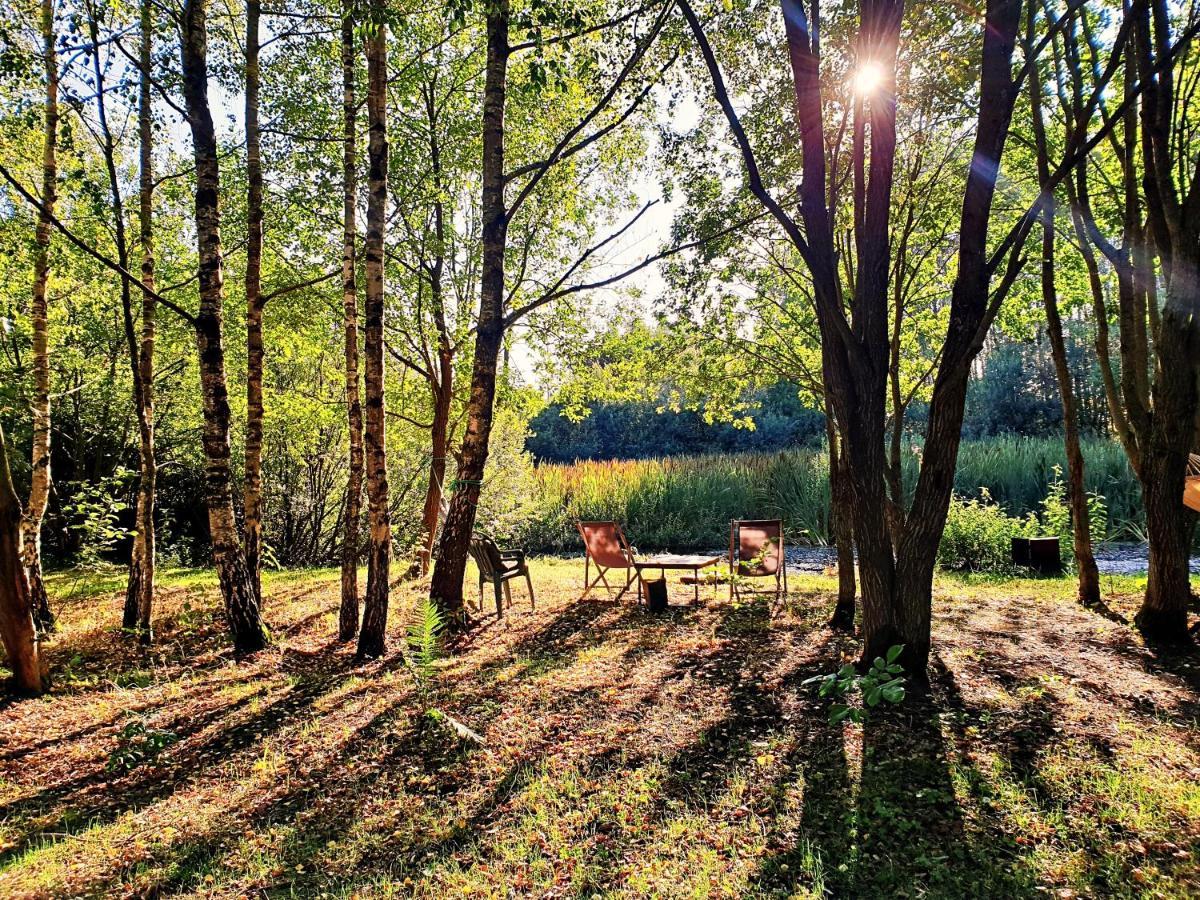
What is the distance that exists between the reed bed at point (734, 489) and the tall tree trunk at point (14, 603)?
28.3 ft

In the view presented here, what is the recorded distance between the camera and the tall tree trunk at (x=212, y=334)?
4.58 metres

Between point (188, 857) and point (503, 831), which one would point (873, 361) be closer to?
point (503, 831)

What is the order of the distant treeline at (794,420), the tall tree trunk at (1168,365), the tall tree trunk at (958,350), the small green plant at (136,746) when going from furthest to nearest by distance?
the distant treeline at (794,420)
the tall tree trunk at (1168,365)
the tall tree trunk at (958,350)
the small green plant at (136,746)

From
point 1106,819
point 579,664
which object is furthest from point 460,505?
point 1106,819

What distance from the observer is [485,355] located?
206 inches

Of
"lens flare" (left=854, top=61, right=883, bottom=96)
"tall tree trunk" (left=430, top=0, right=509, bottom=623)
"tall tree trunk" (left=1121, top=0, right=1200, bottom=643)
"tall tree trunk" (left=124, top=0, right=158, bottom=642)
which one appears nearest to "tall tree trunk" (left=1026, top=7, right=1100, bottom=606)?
"tall tree trunk" (left=1121, top=0, right=1200, bottom=643)

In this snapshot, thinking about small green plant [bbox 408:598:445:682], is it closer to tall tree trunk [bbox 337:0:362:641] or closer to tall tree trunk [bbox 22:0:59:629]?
tall tree trunk [bbox 337:0:362:641]

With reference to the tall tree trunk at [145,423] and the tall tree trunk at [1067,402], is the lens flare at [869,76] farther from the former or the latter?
the tall tree trunk at [145,423]

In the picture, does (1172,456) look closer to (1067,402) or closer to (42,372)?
(1067,402)

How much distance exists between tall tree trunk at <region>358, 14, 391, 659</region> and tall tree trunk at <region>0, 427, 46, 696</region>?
200 cm

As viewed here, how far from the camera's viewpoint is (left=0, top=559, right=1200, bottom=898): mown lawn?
2.20m

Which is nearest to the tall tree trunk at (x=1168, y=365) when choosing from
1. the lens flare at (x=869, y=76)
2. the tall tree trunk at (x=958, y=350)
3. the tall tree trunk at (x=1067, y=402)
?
the tall tree trunk at (x=1067, y=402)

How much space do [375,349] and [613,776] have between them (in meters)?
3.39

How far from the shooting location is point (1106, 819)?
236cm
